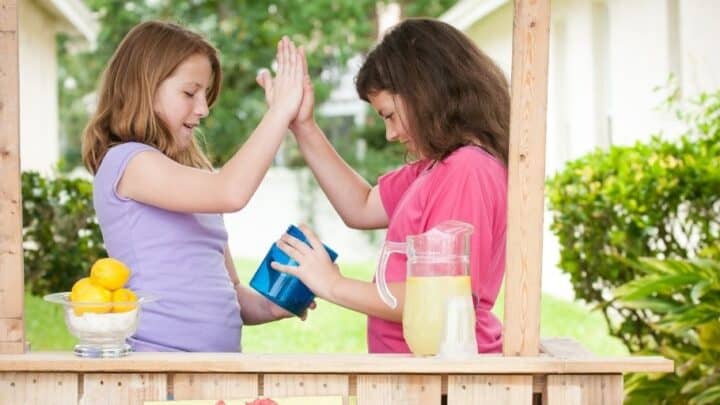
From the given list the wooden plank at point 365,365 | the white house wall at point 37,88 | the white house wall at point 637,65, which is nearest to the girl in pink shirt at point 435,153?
the wooden plank at point 365,365

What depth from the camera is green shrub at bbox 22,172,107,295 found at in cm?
857

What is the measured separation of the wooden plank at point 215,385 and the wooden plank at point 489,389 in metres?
0.43

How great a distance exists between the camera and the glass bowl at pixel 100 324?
2.87m

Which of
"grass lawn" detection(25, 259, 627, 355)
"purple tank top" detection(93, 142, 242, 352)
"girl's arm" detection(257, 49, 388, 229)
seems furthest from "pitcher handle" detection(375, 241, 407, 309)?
"grass lawn" detection(25, 259, 627, 355)

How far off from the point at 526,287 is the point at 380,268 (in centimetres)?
34

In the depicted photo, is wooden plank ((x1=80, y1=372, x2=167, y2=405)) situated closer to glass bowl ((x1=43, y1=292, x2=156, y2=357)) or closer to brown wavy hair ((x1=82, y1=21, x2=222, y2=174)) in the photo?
glass bowl ((x1=43, y1=292, x2=156, y2=357))

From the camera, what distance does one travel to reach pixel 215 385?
2.90m

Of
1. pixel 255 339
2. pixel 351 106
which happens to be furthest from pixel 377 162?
pixel 255 339

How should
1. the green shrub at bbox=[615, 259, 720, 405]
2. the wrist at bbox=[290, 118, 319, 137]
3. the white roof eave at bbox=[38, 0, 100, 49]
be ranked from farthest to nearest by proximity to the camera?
the white roof eave at bbox=[38, 0, 100, 49], the green shrub at bbox=[615, 259, 720, 405], the wrist at bbox=[290, 118, 319, 137]

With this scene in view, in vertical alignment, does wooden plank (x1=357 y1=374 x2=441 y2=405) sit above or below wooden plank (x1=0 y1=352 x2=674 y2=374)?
below

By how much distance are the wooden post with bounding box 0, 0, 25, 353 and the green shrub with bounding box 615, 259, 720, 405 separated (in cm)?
301

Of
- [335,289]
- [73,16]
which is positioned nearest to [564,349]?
[335,289]

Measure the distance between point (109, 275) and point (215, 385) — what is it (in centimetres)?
33

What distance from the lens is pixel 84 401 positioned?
115 inches
